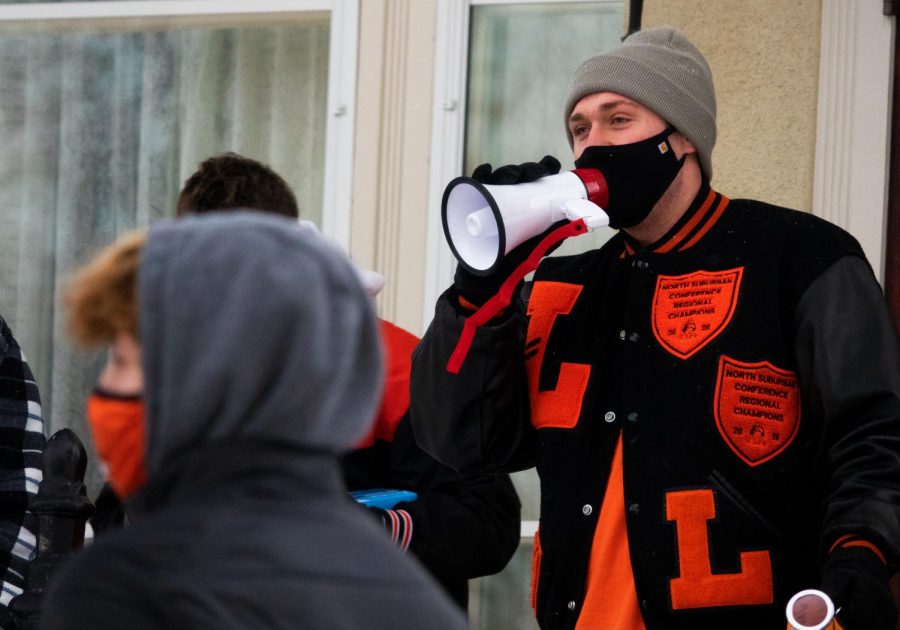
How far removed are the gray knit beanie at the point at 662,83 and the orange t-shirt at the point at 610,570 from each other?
2.48 ft

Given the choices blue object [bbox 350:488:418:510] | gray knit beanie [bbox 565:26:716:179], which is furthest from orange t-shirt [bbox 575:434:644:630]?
gray knit beanie [bbox 565:26:716:179]

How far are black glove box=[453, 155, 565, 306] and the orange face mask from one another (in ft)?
5.36

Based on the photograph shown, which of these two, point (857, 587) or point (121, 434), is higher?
point (121, 434)

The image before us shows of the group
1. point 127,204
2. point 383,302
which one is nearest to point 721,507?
point 383,302

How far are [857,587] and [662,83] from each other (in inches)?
46.7

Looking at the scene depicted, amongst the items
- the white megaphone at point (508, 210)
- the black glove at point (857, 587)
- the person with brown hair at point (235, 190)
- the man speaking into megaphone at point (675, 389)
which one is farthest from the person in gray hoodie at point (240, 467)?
the person with brown hair at point (235, 190)

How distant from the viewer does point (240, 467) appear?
1.72 meters

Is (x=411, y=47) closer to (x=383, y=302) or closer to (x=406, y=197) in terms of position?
(x=406, y=197)

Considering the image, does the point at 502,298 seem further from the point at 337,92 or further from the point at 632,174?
the point at 337,92

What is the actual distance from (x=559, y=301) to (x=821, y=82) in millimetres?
1601

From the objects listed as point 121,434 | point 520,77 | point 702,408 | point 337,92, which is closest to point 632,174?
point 702,408

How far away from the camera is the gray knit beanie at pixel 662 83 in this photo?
11.8 feet

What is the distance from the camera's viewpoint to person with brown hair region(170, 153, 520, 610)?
3854mm

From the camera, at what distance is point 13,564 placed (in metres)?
3.93
